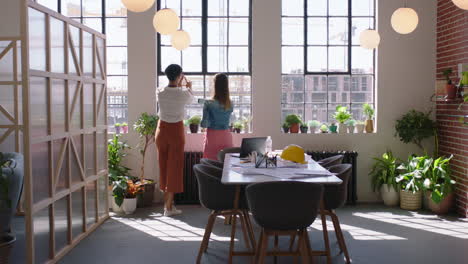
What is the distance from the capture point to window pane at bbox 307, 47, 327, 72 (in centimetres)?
862

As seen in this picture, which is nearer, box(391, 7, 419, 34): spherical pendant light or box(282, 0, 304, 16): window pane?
box(391, 7, 419, 34): spherical pendant light

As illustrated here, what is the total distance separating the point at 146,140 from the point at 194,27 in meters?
1.99

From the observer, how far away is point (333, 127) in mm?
8391

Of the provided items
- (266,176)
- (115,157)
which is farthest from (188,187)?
(266,176)

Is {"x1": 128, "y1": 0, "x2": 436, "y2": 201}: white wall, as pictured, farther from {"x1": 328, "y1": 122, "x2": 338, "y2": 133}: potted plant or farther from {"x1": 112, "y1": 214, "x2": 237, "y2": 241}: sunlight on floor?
{"x1": 112, "y1": 214, "x2": 237, "y2": 241}: sunlight on floor

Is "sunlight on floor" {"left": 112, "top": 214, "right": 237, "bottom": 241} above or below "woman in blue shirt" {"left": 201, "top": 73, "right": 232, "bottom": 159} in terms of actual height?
below

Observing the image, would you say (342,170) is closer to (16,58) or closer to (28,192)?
(28,192)

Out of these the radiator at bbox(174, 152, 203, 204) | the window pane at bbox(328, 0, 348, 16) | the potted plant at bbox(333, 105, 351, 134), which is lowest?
the radiator at bbox(174, 152, 203, 204)

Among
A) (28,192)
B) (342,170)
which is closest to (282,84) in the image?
(342,170)

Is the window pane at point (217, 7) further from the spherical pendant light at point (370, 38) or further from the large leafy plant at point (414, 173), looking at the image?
the large leafy plant at point (414, 173)

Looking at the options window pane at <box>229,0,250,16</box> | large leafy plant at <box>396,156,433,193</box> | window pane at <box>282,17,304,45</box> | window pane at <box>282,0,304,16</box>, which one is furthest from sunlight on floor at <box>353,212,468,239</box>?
window pane at <box>229,0,250,16</box>

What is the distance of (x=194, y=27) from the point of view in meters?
8.61

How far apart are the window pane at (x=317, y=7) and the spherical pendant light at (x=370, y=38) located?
1.48 meters

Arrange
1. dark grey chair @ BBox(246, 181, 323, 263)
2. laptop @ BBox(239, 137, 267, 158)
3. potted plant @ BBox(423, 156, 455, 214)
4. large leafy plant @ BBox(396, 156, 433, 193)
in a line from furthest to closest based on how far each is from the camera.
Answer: large leafy plant @ BBox(396, 156, 433, 193)
potted plant @ BBox(423, 156, 455, 214)
laptop @ BBox(239, 137, 267, 158)
dark grey chair @ BBox(246, 181, 323, 263)
